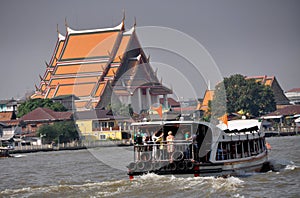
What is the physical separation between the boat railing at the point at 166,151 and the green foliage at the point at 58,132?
41.5 m

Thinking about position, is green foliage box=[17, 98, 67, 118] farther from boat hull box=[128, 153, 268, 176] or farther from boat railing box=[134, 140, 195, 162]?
boat hull box=[128, 153, 268, 176]

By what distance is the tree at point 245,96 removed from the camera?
2965 inches

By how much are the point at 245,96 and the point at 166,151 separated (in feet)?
187

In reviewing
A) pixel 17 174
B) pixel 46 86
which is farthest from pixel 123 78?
pixel 17 174

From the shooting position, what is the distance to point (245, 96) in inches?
2987

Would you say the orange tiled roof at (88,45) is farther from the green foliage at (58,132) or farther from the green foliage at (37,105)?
the green foliage at (58,132)

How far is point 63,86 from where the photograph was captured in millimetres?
85438

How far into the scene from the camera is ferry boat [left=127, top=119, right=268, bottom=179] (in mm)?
19516

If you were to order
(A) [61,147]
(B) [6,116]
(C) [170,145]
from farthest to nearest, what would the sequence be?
(B) [6,116] < (A) [61,147] < (C) [170,145]

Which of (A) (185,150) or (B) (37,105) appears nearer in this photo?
(A) (185,150)

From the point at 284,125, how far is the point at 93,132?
20.9 metres

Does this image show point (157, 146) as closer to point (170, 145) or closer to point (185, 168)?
point (170, 145)

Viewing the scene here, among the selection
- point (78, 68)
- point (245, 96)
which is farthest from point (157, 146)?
point (78, 68)

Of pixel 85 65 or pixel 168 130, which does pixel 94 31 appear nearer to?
pixel 85 65
